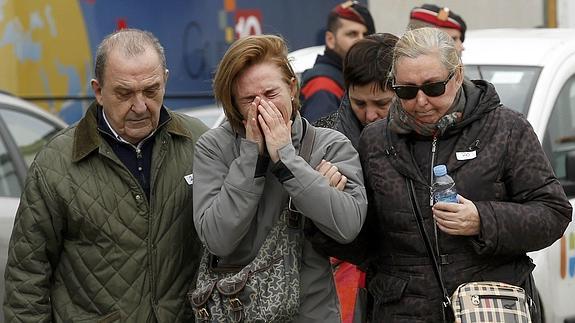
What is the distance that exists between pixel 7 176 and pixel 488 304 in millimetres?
3827

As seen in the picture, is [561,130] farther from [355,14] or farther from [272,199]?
[272,199]

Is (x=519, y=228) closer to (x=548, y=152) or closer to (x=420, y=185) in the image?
(x=420, y=185)

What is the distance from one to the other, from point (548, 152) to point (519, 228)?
98.2 inches

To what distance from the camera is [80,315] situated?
4.15 m

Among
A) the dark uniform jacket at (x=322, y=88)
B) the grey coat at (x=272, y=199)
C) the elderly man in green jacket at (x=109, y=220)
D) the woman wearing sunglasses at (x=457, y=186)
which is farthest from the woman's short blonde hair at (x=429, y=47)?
the dark uniform jacket at (x=322, y=88)

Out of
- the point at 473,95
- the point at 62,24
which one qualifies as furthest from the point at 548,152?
the point at 62,24

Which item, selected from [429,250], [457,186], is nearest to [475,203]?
[457,186]

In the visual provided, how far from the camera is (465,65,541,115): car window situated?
616 centimetres

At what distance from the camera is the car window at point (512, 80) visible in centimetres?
616

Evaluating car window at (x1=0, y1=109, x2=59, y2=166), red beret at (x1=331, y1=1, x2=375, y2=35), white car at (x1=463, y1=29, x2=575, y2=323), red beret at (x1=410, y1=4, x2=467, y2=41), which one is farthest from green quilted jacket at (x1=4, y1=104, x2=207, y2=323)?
red beret at (x1=331, y1=1, x2=375, y2=35)

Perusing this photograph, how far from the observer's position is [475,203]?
376 centimetres

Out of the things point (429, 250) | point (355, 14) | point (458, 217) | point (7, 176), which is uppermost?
point (458, 217)

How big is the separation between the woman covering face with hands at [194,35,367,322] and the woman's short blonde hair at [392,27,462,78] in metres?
0.34

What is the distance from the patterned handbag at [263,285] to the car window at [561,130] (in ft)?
8.35
